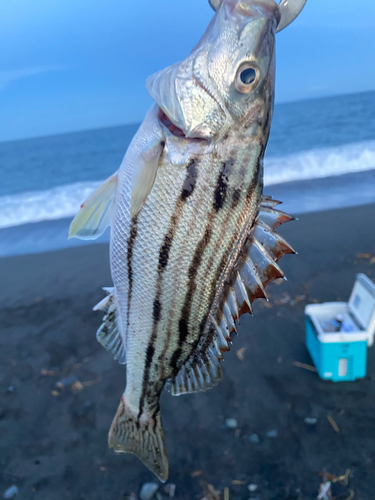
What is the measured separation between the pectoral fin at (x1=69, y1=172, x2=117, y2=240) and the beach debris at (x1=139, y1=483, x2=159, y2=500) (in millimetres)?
2872

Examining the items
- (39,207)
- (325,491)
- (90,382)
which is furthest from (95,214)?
(39,207)

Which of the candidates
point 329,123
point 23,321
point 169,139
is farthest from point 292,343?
point 329,123

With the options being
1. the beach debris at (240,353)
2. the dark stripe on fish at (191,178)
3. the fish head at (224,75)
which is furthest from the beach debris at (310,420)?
the fish head at (224,75)

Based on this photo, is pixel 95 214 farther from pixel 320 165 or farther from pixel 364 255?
pixel 320 165

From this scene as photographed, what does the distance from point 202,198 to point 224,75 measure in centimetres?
51

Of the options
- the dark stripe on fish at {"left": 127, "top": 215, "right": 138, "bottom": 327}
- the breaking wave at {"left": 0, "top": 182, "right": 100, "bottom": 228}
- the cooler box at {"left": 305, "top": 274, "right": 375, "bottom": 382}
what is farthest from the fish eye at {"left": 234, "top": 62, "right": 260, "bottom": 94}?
the breaking wave at {"left": 0, "top": 182, "right": 100, "bottom": 228}

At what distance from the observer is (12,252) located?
8.93m

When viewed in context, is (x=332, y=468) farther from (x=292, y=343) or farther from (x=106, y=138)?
(x=106, y=138)

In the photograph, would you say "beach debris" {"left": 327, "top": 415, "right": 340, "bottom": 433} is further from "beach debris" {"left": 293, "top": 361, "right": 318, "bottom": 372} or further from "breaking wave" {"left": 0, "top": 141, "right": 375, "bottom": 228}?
"breaking wave" {"left": 0, "top": 141, "right": 375, "bottom": 228}

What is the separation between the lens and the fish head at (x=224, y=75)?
134 cm

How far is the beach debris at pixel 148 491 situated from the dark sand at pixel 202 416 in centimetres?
9

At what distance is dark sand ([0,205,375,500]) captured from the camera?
10.8 feet

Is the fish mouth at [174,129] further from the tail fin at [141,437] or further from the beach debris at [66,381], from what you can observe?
the beach debris at [66,381]

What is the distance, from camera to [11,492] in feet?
11.0
